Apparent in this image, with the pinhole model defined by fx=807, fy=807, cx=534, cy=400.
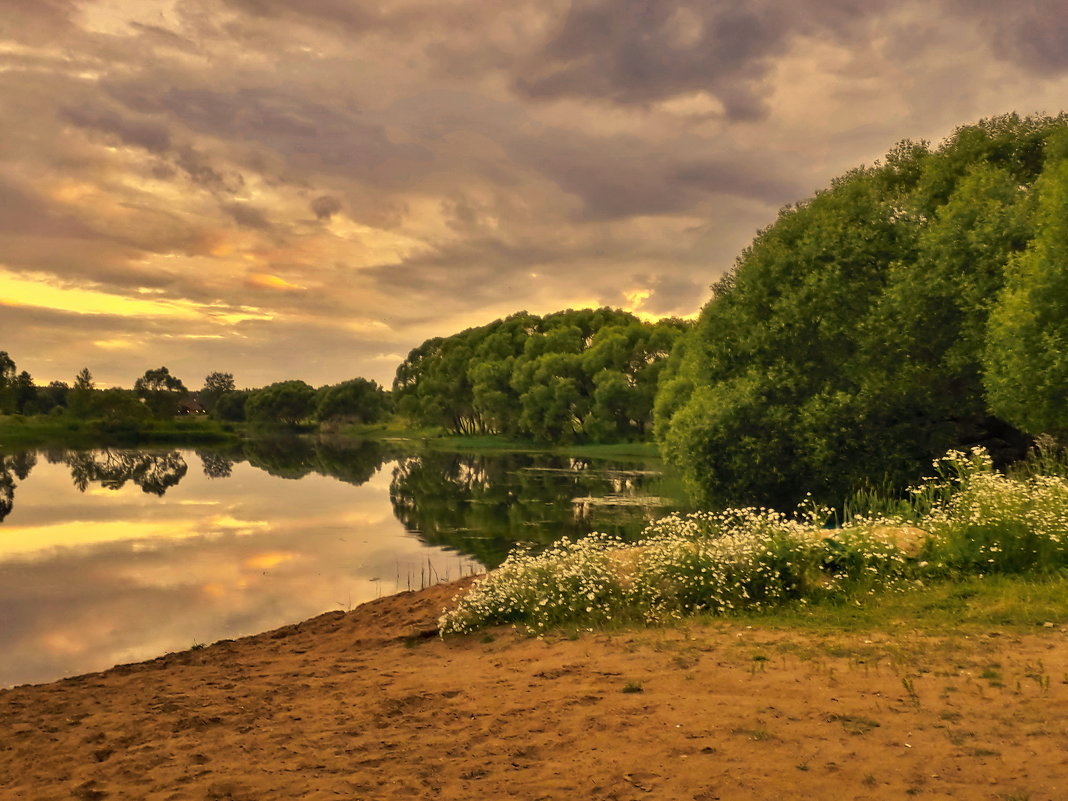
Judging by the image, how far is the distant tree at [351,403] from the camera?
5719 inches

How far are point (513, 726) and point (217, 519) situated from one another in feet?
88.8

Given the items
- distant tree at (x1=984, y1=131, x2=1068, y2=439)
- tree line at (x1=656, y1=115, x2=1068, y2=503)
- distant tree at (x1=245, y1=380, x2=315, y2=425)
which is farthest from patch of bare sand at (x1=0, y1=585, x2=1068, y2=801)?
distant tree at (x1=245, y1=380, x2=315, y2=425)

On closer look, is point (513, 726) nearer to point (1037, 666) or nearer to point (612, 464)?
point (1037, 666)

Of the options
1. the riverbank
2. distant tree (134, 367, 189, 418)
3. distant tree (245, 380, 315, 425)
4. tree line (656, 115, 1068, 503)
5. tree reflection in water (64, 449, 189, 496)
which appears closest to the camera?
tree line (656, 115, 1068, 503)

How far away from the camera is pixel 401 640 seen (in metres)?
12.8

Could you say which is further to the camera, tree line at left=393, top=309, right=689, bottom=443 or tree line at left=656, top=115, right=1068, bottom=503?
tree line at left=393, top=309, right=689, bottom=443

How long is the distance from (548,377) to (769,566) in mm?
71396

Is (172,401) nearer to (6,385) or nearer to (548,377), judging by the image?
(6,385)

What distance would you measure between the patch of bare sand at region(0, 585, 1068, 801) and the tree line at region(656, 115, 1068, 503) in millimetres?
17303

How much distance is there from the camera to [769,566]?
40.6ft

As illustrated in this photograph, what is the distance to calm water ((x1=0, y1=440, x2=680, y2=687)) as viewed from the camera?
16328 mm

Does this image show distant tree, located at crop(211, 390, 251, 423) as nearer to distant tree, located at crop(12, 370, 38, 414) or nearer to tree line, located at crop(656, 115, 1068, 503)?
→ distant tree, located at crop(12, 370, 38, 414)

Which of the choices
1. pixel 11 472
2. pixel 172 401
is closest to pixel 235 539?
pixel 11 472

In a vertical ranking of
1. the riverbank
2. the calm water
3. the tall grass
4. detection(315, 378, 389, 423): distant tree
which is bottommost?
the calm water
